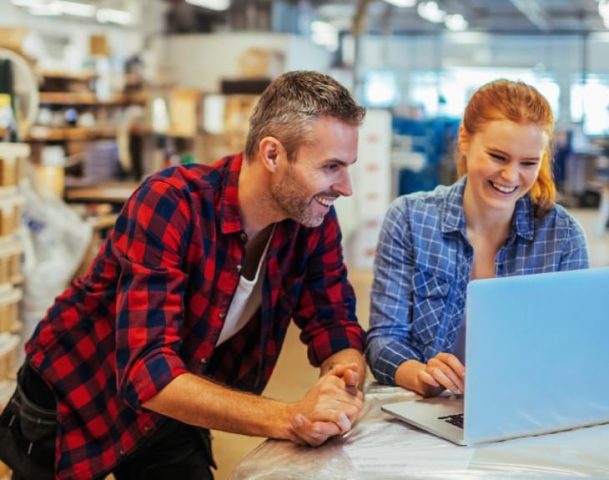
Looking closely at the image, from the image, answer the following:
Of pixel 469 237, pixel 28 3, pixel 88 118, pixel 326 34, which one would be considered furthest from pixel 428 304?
pixel 326 34

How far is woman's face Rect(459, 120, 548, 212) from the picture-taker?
6.66ft

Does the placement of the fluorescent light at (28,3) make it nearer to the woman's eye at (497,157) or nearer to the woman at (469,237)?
the woman at (469,237)

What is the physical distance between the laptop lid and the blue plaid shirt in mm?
583

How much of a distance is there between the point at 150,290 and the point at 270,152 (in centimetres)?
36

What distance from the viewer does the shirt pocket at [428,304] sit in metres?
2.16

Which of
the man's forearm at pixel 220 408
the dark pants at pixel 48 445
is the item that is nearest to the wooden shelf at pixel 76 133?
the dark pants at pixel 48 445

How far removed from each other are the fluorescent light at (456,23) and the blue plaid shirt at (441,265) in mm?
18113

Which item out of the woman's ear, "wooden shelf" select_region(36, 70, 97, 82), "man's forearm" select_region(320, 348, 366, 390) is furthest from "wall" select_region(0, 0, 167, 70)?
"man's forearm" select_region(320, 348, 366, 390)

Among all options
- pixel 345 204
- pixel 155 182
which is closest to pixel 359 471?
pixel 155 182

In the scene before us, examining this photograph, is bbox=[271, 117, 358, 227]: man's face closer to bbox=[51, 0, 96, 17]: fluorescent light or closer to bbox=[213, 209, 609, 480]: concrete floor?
bbox=[213, 209, 609, 480]: concrete floor

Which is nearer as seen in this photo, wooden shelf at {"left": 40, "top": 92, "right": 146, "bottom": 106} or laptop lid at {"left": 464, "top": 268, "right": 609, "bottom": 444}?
laptop lid at {"left": 464, "top": 268, "right": 609, "bottom": 444}

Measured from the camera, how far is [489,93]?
212 cm

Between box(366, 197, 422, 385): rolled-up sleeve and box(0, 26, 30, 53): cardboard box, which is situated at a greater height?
box(0, 26, 30, 53): cardboard box

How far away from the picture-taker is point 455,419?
1662 millimetres
